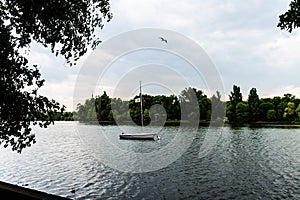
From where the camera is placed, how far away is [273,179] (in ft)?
66.6

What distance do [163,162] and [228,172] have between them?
7394mm

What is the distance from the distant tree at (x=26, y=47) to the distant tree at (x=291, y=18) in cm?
538

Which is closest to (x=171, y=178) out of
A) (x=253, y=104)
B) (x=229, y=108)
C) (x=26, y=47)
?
(x=26, y=47)

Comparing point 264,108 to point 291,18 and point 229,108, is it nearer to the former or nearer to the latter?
point 229,108

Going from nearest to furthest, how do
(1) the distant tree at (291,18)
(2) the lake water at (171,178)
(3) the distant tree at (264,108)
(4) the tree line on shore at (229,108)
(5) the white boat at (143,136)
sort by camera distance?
(1) the distant tree at (291,18), (2) the lake water at (171,178), (5) the white boat at (143,136), (4) the tree line on shore at (229,108), (3) the distant tree at (264,108)

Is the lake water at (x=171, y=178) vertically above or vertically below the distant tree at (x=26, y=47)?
below

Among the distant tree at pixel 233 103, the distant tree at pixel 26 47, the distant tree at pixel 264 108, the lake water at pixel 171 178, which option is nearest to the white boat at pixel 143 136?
the lake water at pixel 171 178

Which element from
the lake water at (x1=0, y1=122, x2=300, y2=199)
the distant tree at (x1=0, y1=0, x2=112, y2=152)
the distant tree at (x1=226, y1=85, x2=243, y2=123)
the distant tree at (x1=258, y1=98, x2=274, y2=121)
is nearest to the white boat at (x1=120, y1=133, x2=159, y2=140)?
the lake water at (x1=0, y1=122, x2=300, y2=199)

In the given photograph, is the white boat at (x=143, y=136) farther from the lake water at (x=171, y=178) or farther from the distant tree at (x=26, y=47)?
the distant tree at (x=26, y=47)

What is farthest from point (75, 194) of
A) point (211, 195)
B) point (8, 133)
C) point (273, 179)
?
point (273, 179)

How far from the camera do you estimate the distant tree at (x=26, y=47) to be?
7.31 meters

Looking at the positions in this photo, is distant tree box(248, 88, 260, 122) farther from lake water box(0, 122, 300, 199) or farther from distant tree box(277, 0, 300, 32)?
distant tree box(277, 0, 300, 32)

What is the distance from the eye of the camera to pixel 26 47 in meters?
7.94

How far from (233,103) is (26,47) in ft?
398
